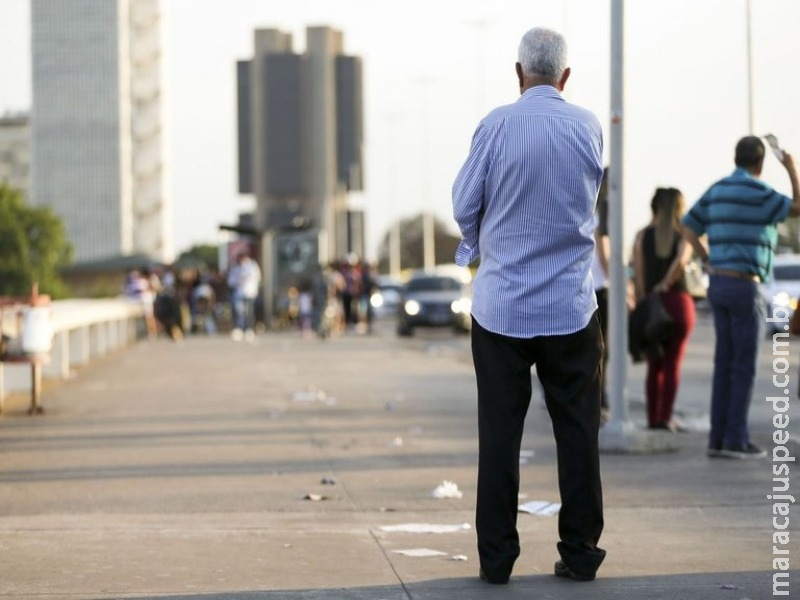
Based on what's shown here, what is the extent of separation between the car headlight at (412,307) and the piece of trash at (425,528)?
119ft

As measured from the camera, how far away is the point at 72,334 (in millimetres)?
27797

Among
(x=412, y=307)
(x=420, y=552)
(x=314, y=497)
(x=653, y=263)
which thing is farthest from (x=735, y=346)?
(x=412, y=307)

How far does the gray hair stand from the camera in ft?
23.4

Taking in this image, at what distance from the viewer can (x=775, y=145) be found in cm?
1081

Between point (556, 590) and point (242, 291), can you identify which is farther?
point (242, 291)

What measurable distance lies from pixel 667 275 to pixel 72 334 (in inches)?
624

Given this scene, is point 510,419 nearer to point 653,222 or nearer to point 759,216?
point 759,216

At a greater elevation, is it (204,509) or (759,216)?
(759,216)

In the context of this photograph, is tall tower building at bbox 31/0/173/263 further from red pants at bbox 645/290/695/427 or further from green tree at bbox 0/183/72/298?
red pants at bbox 645/290/695/427

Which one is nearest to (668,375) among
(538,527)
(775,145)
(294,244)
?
(775,145)

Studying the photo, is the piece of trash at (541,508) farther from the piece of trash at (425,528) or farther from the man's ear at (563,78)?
the man's ear at (563,78)

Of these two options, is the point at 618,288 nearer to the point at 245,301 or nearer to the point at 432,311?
the point at 245,301

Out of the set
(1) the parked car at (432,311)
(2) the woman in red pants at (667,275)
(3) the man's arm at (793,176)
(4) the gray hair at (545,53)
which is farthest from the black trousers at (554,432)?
(1) the parked car at (432,311)

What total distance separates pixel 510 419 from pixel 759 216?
478 centimetres
